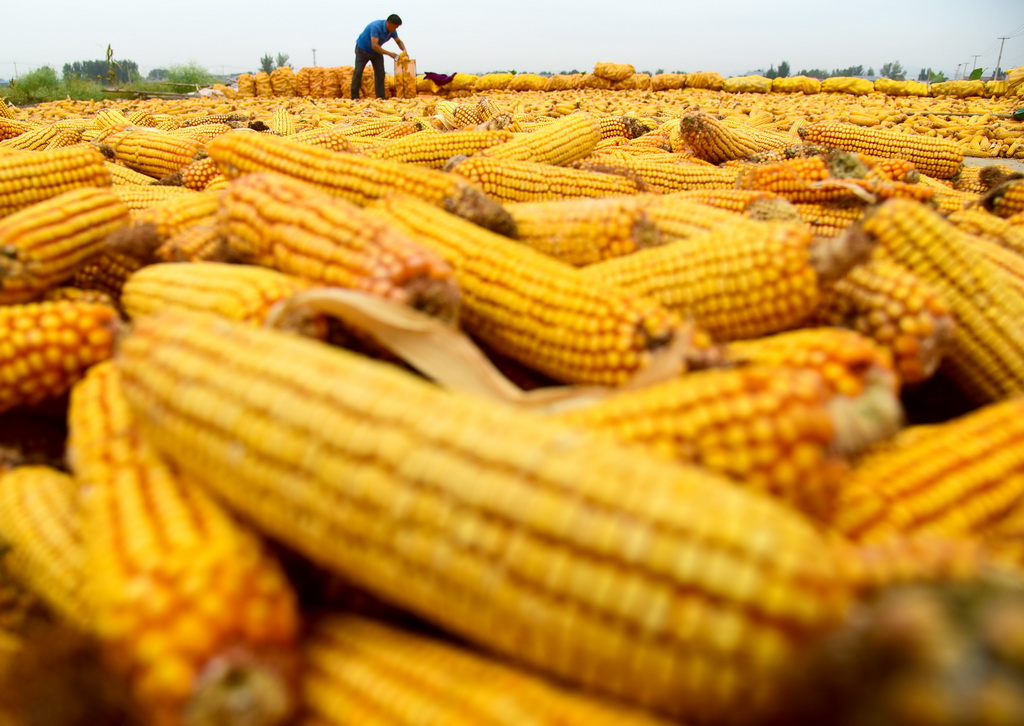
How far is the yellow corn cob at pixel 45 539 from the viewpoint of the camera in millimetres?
1428

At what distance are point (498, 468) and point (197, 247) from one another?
5.82 ft

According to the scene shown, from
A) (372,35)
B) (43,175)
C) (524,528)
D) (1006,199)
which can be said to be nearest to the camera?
(524,528)

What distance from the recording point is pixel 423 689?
1079 mm

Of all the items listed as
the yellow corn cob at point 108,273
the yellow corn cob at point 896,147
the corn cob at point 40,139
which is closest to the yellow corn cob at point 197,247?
the yellow corn cob at point 108,273

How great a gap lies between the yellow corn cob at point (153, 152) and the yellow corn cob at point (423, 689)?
4443 millimetres

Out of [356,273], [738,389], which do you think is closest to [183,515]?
[356,273]

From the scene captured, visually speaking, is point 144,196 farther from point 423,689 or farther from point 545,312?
point 423,689

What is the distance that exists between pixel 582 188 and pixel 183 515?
252cm

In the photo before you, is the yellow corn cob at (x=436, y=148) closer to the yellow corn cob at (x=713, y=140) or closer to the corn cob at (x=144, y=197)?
the corn cob at (x=144, y=197)

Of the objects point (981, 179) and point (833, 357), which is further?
point (981, 179)

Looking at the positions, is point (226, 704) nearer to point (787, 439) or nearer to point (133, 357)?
point (133, 357)

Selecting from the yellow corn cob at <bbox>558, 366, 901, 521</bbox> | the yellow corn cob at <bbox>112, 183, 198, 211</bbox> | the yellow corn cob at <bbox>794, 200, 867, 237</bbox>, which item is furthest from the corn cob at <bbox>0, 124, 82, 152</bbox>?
the yellow corn cob at <bbox>558, 366, 901, 521</bbox>

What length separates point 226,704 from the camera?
3.26 ft

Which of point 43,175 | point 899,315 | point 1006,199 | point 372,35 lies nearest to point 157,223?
point 43,175
